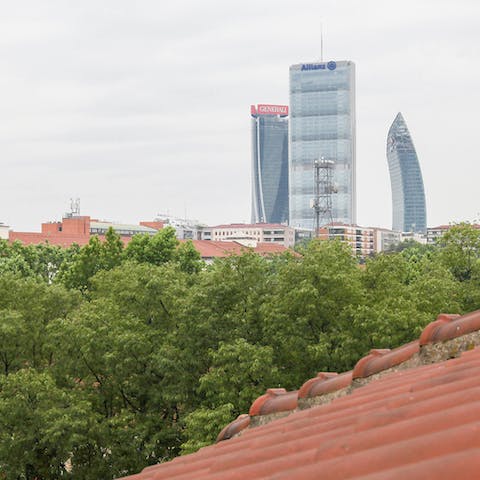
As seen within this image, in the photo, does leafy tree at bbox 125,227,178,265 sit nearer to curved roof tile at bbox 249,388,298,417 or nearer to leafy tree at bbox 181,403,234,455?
leafy tree at bbox 181,403,234,455

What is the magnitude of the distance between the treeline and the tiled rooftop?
1365 centimetres

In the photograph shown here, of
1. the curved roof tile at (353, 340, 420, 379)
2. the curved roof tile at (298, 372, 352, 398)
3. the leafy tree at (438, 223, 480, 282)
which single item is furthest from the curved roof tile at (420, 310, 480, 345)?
the leafy tree at (438, 223, 480, 282)

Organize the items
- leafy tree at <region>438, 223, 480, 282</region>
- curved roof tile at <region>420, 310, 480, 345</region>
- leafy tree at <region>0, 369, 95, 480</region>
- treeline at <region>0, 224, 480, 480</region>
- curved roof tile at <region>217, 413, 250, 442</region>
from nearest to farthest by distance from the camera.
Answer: curved roof tile at <region>420, 310, 480, 345</region>, curved roof tile at <region>217, 413, 250, 442</region>, treeline at <region>0, 224, 480, 480</region>, leafy tree at <region>0, 369, 95, 480</region>, leafy tree at <region>438, 223, 480, 282</region>

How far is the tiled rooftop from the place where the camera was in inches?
133

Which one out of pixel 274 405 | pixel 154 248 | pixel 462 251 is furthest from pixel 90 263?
pixel 274 405

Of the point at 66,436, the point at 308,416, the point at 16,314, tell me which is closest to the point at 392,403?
the point at 308,416

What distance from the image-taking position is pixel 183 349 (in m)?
28.7

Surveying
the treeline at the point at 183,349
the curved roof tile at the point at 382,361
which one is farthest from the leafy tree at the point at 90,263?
the curved roof tile at the point at 382,361

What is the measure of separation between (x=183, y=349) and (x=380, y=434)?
80.7 ft

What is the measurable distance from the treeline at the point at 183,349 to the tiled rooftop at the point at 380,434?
44.8 feet

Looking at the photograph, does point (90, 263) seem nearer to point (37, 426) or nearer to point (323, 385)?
point (37, 426)

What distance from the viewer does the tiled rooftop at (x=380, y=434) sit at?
3389 mm

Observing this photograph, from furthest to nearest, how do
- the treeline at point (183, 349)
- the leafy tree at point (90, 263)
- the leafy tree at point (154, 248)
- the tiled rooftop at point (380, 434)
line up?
the leafy tree at point (154, 248), the leafy tree at point (90, 263), the treeline at point (183, 349), the tiled rooftop at point (380, 434)

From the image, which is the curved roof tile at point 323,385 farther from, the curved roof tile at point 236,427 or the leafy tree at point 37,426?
the leafy tree at point 37,426
